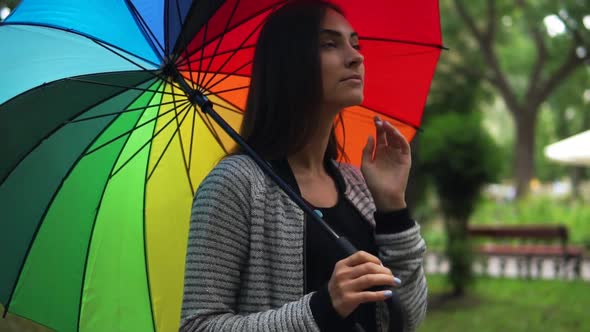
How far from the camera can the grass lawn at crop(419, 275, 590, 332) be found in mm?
8930

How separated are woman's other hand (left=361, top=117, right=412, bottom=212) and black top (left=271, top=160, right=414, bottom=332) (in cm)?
5

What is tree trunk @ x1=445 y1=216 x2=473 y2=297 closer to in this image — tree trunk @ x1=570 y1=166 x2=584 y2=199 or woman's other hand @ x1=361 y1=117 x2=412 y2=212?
woman's other hand @ x1=361 y1=117 x2=412 y2=212

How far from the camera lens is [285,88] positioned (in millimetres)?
2080

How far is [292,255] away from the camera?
1.92 metres

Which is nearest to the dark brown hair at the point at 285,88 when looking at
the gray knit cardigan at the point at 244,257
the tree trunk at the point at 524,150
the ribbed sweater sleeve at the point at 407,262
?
the gray knit cardigan at the point at 244,257

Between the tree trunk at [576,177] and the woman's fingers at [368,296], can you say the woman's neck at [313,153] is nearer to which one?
the woman's fingers at [368,296]

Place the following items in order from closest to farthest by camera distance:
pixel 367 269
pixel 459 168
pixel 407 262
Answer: pixel 367 269
pixel 407 262
pixel 459 168

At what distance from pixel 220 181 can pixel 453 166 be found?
9007 millimetres

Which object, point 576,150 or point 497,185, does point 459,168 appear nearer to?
point 497,185

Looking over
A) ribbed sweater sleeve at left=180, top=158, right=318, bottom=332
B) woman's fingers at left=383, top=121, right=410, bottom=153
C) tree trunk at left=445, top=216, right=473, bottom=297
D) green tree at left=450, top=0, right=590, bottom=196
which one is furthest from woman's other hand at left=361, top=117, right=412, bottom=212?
green tree at left=450, top=0, right=590, bottom=196

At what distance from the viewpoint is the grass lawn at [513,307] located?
352 inches

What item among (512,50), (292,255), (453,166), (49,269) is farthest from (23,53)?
(512,50)

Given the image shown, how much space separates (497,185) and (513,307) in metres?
1.89

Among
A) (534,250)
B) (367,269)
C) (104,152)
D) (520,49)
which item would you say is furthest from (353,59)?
(520,49)
